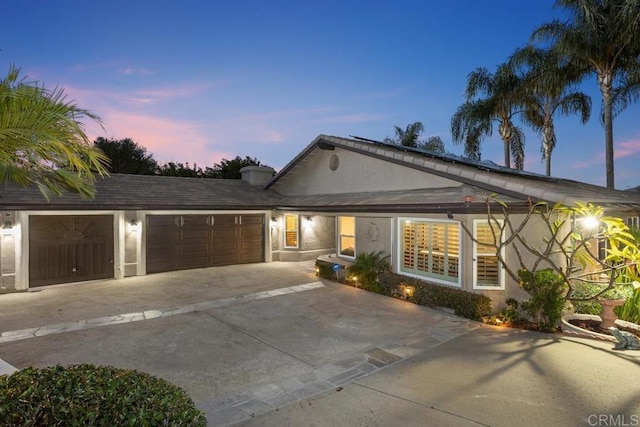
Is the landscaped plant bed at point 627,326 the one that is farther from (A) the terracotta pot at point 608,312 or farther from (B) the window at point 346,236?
(B) the window at point 346,236

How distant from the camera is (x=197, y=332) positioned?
7.93 meters

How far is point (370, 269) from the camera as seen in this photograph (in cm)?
1188

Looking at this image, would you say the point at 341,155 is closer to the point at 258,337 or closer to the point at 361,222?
the point at 361,222

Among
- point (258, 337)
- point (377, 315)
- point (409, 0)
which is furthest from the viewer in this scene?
point (409, 0)

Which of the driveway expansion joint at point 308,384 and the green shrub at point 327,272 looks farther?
the green shrub at point 327,272

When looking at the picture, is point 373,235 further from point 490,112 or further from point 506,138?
point 506,138

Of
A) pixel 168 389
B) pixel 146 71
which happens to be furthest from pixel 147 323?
pixel 146 71

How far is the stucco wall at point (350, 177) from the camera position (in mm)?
12444

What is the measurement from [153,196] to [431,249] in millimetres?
11783

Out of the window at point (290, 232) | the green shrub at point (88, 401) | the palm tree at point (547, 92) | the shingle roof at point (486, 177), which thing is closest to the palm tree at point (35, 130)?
the green shrub at point (88, 401)

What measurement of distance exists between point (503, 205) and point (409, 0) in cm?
1560

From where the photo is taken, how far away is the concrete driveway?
4770 mm

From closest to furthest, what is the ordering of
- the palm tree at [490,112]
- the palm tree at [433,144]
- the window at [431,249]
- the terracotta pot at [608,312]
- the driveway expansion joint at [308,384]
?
the driveway expansion joint at [308,384]
the terracotta pot at [608,312]
the window at [431,249]
the palm tree at [490,112]
the palm tree at [433,144]

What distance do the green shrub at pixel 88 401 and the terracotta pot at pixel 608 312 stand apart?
32.4ft
